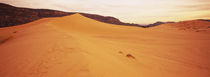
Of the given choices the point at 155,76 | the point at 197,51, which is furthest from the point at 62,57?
the point at 197,51

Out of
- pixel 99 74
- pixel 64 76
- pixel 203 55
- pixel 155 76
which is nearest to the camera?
pixel 64 76

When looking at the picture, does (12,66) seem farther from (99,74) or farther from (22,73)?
(99,74)

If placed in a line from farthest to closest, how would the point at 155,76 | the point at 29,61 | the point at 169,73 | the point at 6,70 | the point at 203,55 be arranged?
the point at 203,55, the point at 169,73, the point at 155,76, the point at 29,61, the point at 6,70

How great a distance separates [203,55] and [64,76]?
4.43 metres

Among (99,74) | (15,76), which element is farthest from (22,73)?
(99,74)

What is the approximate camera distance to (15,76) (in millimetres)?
1335

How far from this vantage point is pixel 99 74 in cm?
140

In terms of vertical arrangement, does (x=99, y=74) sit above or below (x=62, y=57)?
below

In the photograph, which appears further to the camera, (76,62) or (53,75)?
(76,62)

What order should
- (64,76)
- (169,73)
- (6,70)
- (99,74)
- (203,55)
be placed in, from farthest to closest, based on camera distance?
(203,55)
(169,73)
(6,70)
(99,74)
(64,76)

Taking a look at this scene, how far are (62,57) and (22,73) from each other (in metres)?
0.59

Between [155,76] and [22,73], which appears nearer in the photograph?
[22,73]

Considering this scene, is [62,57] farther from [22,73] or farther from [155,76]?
[155,76]

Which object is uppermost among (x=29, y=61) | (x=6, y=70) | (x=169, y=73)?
(x=29, y=61)
